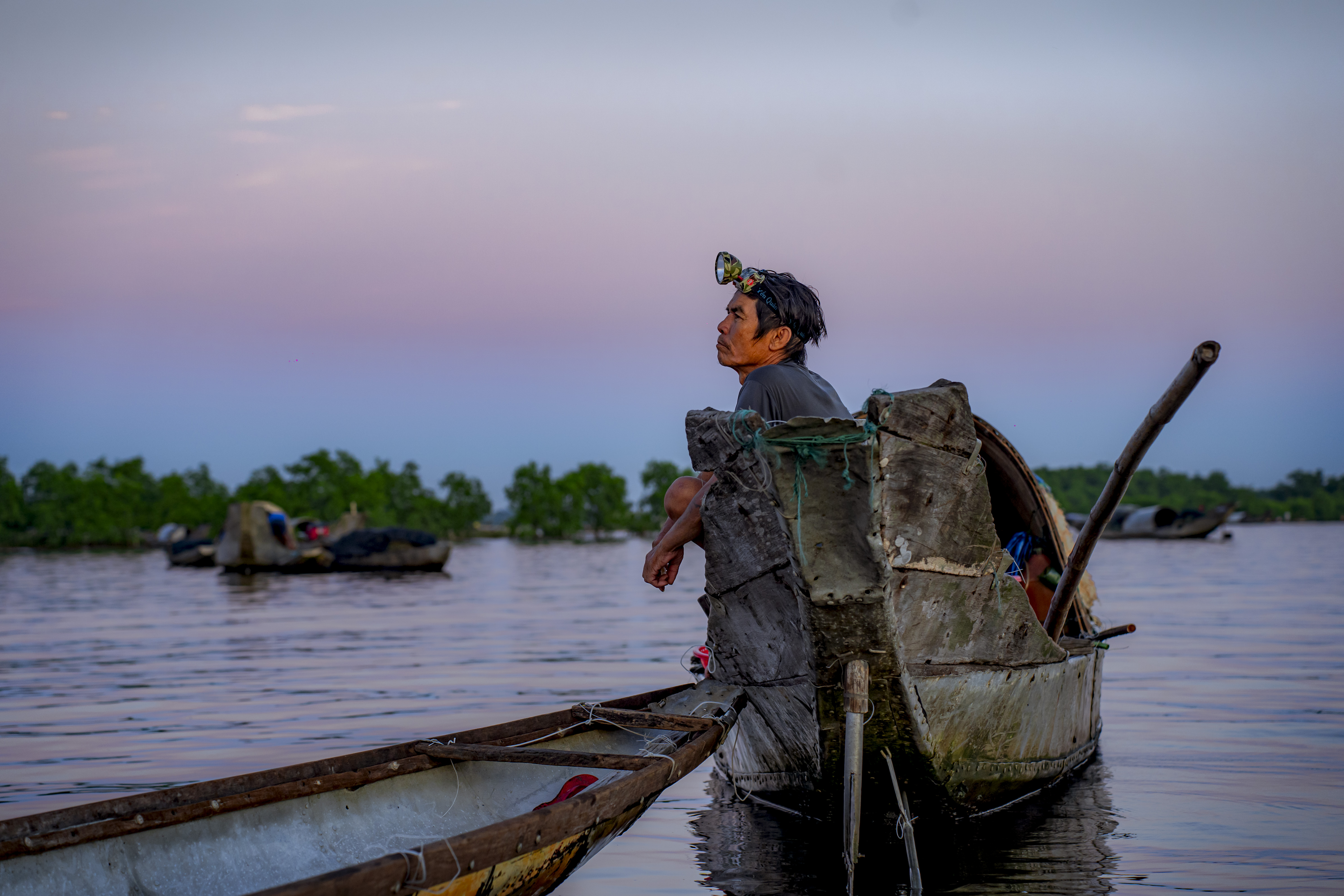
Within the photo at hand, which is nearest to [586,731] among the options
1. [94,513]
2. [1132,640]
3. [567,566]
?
[1132,640]

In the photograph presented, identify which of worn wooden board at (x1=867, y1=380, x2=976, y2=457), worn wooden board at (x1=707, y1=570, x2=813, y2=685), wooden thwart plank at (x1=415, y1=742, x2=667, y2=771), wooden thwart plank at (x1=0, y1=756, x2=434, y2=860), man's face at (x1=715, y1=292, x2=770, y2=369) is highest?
man's face at (x1=715, y1=292, x2=770, y2=369)

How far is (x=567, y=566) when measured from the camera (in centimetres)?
4606

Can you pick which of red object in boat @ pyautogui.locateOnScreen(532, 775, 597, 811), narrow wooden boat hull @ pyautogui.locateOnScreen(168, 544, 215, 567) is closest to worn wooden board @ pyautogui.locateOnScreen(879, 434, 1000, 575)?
red object in boat @ pyautogui.locateOnScreen(532, 775, 597, 811)

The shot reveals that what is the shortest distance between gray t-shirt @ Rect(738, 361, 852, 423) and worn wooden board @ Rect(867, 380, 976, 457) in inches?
15.5

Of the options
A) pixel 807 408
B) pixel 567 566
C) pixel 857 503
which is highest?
pixel 807 408

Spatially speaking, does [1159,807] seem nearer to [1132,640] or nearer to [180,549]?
[1132,640]

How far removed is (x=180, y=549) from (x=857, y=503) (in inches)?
1895

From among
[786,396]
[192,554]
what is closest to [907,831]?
[786,396]

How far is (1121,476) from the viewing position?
16.8 feet

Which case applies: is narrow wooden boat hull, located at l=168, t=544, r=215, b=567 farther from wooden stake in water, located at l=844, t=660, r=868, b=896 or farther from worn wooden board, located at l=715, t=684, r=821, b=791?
wooden stake in water, located at l=844, t=660, r=868, b=896

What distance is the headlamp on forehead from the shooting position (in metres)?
4.85

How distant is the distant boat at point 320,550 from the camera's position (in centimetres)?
3594

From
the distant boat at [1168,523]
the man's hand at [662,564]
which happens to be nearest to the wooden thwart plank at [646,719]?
the man's hand at [662,564]

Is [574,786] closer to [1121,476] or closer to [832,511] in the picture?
[832,511]
